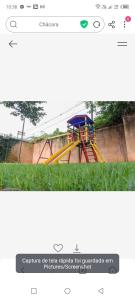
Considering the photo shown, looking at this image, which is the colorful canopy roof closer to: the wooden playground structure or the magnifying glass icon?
the wooden playground structure

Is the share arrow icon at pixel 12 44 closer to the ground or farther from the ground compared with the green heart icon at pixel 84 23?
closer to the ground

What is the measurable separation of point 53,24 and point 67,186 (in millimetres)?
684

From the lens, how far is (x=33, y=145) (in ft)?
24.0

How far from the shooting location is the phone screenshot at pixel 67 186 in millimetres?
756

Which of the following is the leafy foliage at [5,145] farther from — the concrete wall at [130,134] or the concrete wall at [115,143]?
the concrete wall at [130,134]

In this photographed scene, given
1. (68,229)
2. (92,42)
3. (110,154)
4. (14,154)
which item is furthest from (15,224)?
(14,154)

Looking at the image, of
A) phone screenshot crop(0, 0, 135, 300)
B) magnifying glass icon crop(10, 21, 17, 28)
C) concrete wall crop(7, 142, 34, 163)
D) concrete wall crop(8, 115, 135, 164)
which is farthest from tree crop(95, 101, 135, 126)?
magnifying glass icon crop(10, 21, 17, 28)

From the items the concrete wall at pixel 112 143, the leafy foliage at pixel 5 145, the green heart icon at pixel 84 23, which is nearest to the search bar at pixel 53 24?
the green heart icon at pixel 84 23

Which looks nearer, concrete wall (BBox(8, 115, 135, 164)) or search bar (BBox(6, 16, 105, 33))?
search bar (BBox(6, 16, 105, 33))

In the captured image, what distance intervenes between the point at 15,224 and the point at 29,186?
0.34 metres

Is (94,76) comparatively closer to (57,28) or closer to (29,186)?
(57,28)

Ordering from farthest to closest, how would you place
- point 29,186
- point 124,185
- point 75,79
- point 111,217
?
point 75,79 < point 29,186 < point 124,185 < point 111,217

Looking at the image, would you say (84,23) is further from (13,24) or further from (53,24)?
(13,24)

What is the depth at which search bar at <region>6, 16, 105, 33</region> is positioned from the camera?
1.12 metres
